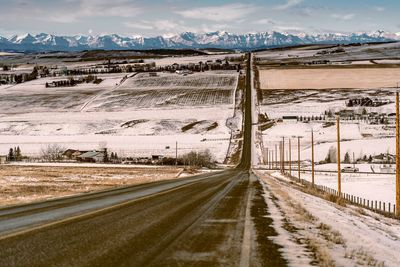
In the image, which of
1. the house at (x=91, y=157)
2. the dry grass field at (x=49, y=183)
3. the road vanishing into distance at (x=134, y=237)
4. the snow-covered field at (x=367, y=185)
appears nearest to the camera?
the road vanishing into distance at (x=134, y=237)

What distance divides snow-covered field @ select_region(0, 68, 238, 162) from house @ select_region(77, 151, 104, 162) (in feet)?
22.1

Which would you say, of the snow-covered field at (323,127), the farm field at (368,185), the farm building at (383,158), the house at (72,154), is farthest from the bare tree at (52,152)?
the farm building at (383,158)

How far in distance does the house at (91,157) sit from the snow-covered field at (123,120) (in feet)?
22.1

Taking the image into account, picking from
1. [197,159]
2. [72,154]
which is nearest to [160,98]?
[72,154]

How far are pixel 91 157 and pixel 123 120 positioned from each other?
132 feet

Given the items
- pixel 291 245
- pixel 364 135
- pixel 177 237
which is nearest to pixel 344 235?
pixel 291 245

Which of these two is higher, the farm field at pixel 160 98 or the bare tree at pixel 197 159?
the farm field at pixel 160 98

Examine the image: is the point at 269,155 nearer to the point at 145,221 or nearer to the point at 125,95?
the point at 125,95

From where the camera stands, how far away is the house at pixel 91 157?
4479 inches

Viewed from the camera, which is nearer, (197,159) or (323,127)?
(197,159)

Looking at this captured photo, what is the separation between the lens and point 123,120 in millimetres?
153000

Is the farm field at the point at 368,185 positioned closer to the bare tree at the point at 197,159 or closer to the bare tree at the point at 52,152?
the bare tree at the point at 197,159

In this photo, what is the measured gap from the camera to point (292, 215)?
1516 centimetres

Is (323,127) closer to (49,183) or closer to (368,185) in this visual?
(368,185)
